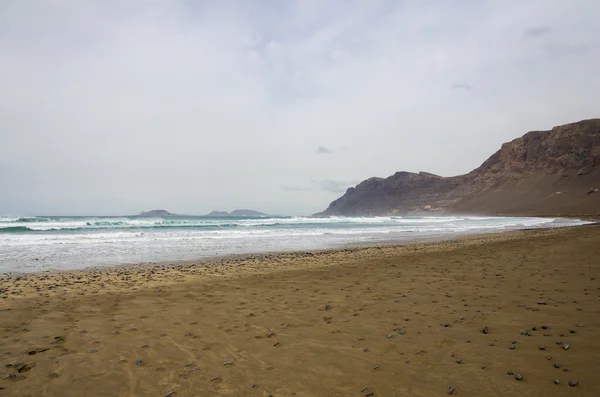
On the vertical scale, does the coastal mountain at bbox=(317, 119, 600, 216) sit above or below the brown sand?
above

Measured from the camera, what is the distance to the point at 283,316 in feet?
20.1

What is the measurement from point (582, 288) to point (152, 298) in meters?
9.90

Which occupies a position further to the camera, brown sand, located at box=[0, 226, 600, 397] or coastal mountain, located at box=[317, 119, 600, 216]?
coastal mountain, located at box=[317, 119, 600, 216]

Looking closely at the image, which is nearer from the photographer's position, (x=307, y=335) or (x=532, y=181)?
(x=307, y=335)

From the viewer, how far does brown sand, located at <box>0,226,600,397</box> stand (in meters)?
3.62

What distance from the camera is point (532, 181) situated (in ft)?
381

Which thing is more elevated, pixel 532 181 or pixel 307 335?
pixel 532 181

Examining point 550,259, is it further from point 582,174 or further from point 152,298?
point 582,174

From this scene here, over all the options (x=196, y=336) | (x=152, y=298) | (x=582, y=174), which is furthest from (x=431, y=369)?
(x=582, y=174)

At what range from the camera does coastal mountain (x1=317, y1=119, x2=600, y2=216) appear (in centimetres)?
9456

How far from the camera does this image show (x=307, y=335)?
5.12 m

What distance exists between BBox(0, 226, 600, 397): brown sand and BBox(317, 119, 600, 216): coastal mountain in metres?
87.7

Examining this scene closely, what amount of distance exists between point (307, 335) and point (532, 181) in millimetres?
140063

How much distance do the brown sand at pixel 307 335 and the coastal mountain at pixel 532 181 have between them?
8767cm
